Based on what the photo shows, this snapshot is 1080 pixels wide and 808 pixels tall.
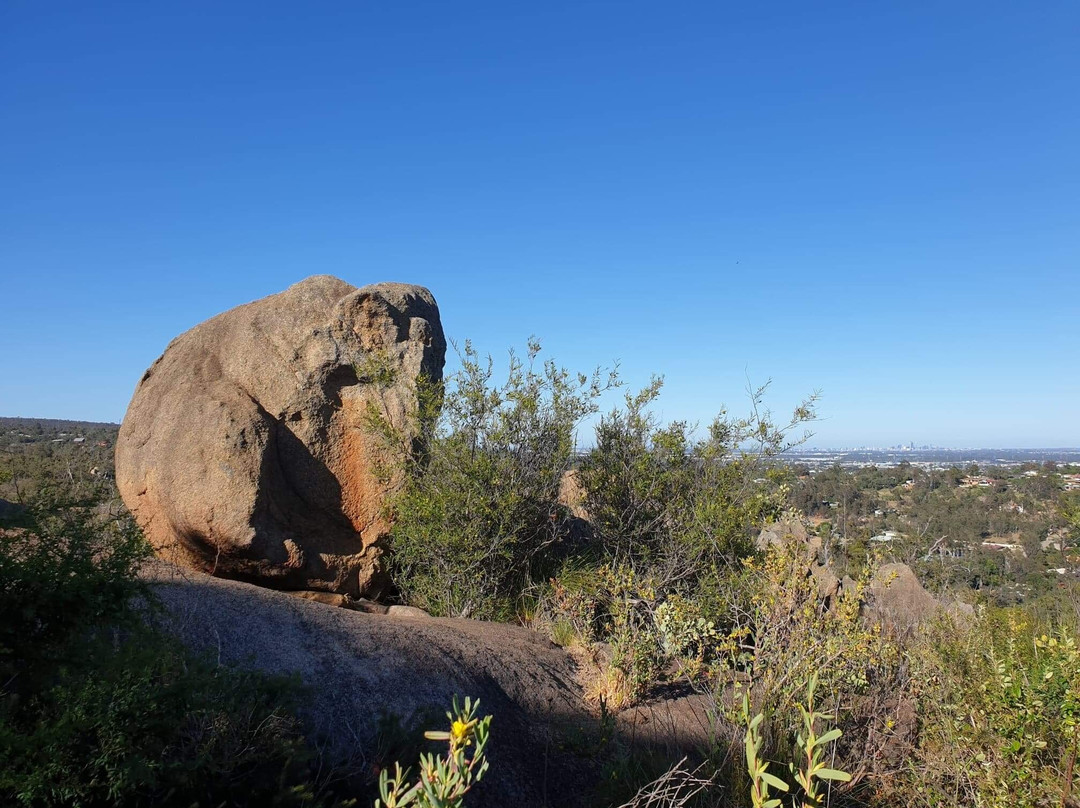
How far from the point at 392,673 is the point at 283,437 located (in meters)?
4.05

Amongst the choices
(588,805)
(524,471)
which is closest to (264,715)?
(588,805)

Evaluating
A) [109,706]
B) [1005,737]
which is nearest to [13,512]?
[109,706]

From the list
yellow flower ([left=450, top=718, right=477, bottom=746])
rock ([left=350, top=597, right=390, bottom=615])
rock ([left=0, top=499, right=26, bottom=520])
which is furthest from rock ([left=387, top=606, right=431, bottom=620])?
yellow flower ([left=450, top=718, right=477, bottom=746])

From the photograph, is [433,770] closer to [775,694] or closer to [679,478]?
[775,694]

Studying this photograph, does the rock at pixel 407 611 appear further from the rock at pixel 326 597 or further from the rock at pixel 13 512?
the rock at pixel 13 512

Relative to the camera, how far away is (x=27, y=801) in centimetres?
257

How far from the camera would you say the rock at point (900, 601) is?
22.7 ft

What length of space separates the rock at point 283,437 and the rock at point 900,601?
202 inches

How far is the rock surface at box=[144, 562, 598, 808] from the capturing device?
4441 mm

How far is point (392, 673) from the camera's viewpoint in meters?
5.14

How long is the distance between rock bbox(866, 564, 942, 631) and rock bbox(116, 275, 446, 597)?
5120 millimetres

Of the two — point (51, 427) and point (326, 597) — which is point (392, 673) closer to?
point (326, 597)

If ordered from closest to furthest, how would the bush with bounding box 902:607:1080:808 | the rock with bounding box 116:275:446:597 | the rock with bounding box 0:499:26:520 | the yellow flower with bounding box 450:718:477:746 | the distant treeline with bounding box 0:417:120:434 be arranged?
1. the yellow flower with bounding box 450:718:477:746
2. the rock with bounding box 0:499:26:520
3. the bush with bounding box 902:607:1080:808
4. the rock with bounding box 116:275:446:597
5. the distant treeline with bounding box 0:417:120:434

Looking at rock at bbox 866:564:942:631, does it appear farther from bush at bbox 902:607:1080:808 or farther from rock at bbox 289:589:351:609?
rock at bbox 289:589:351:609
